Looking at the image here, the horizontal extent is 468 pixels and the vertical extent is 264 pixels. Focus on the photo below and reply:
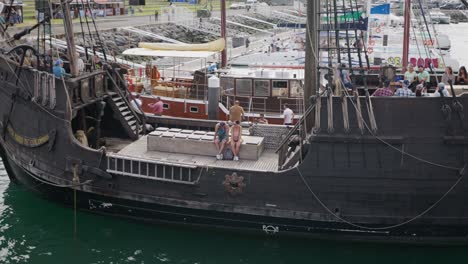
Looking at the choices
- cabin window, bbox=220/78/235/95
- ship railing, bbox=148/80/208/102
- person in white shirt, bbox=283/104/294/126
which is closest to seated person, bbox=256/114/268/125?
person in white shirt, bbox=283/104/294/126

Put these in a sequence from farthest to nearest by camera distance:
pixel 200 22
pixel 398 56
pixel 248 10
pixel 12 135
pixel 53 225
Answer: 1. pixel 248 10
2. pixel 200 22
3. pixel 398 56
4. pixel 12 135
5. pixel 53 225

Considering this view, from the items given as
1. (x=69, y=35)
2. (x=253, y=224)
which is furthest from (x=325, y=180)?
(x=69, y=35)

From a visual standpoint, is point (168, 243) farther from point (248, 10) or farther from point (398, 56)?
point (248, 10)

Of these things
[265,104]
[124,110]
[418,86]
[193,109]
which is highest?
[418,86]

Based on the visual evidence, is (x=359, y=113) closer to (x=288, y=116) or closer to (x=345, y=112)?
(x=345, y=112)

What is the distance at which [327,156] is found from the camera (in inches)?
539

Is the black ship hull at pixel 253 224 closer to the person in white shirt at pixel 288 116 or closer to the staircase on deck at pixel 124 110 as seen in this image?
the staircase on deck at pixel 124 110

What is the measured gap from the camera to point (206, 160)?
15047mm

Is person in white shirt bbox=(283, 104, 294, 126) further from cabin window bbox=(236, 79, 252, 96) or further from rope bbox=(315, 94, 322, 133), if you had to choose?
rope bbox=(315, 94, 322, 133)

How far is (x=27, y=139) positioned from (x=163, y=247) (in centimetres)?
534

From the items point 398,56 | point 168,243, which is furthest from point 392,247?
point 398,56

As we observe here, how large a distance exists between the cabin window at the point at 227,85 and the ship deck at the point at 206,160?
556 centimetres

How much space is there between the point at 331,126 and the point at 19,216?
8797mm

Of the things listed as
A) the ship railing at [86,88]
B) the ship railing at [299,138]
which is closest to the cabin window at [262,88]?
the ship railing at [86,88]
